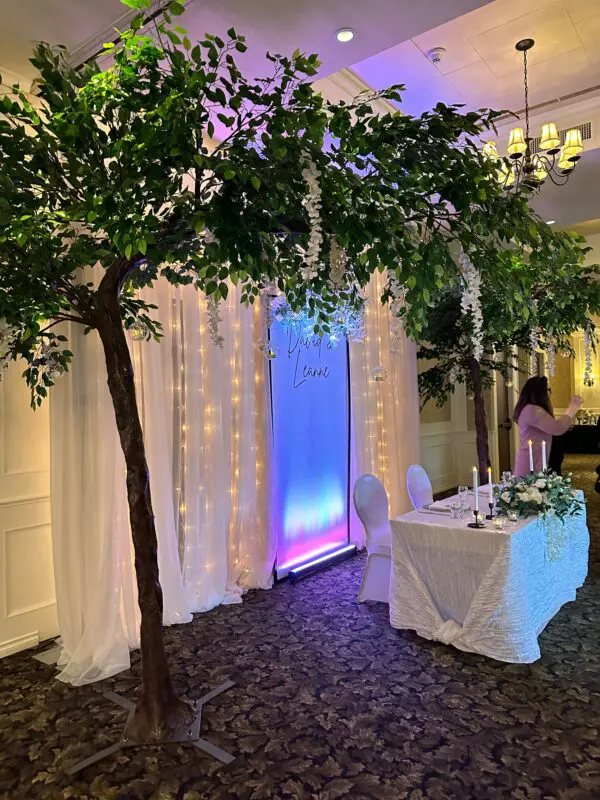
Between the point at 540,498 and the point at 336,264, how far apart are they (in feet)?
7.21

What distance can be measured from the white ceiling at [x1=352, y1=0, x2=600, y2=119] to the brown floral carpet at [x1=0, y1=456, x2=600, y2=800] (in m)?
4.09

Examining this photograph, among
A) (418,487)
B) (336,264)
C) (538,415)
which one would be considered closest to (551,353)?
(538,415)

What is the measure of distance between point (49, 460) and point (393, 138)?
304cm

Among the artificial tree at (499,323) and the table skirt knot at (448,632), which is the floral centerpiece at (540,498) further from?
the artificial tree at (499,323)

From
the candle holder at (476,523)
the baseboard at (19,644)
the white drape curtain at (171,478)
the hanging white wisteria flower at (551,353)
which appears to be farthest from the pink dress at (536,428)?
the baseboard at (19,644)

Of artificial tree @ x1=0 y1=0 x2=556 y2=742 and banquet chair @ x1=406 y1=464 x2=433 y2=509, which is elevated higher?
artificial tree @ x1=0 y1=0 x2=556 y2=742

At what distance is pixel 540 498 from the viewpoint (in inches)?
140

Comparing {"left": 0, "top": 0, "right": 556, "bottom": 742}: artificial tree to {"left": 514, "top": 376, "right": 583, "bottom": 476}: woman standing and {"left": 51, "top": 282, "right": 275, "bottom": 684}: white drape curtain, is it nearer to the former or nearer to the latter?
{"left": 51, "top": 282, "right": 275, "bottom": 684}: white drape curtain

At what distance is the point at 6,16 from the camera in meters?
2.90

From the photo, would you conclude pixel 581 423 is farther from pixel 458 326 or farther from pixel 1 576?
pixel 1 576

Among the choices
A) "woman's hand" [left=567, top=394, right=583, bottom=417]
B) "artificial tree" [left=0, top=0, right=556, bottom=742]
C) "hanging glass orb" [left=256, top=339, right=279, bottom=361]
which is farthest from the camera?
"woman's hand" [left=567, top=394, right=583, bottom=417]

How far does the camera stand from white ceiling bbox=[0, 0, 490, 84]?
283 centimetres

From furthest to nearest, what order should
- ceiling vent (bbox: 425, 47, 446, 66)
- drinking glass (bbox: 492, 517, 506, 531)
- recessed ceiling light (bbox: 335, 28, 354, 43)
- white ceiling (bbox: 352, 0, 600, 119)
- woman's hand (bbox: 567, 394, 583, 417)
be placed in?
woman's hand (bbox: 567, 394, 583, 417) < ceiling vent (bbox: 425, 47, 446, 66) < white ceiling (bbox: 352, 0, 600, 119) < drinking glass (bbox: 492, 517, 506, 531) < recessed ceiling light (bbox: 335, 28, 354, 43)

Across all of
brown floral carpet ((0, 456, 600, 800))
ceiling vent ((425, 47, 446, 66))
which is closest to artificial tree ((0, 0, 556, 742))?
brown floral carpet ((0, 456, 600, 800))
